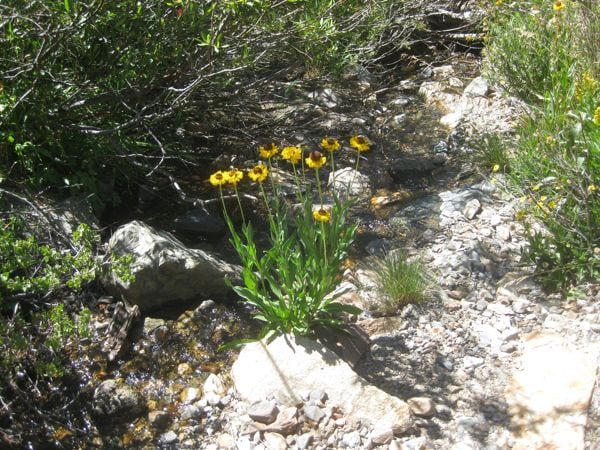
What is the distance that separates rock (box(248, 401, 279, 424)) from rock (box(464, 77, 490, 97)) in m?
4.20

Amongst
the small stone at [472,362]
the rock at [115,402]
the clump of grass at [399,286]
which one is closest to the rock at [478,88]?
the clump of grass at [399,286]

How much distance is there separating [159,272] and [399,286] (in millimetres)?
1410

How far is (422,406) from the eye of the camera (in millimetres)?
3096

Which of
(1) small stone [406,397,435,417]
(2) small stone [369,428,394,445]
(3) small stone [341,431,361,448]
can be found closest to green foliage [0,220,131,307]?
(3) small stone [341,431,361,448]

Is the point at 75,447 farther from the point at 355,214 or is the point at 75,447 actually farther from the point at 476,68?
the point at 476,68

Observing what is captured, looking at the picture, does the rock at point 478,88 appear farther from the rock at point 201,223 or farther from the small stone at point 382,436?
the small stone at point 382,436

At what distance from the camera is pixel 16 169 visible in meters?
4.23

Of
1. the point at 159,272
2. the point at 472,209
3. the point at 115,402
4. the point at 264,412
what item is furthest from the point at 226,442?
the point at 472,209

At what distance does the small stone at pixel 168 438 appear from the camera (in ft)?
10.5

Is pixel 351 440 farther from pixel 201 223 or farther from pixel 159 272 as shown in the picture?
pixel 201 223

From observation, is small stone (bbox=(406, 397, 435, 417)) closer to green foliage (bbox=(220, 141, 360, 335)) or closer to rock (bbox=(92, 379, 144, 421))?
green foliage (bbox=(220, 141, 360, 335))

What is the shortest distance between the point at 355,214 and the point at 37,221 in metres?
2.24

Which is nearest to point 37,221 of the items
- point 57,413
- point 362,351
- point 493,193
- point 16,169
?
point 16,169

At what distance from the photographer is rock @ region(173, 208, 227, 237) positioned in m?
4.70
